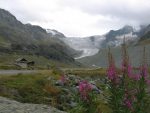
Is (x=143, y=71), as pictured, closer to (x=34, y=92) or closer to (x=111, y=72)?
(x=111, y=72)

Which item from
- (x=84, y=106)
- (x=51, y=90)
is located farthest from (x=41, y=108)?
(x=51, y=90)

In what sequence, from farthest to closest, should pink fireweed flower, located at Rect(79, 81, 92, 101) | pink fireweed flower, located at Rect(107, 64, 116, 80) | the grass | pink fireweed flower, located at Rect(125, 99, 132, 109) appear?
the grass, pink fireweed flower, located at Rect(79, 81, 92, 101), pink fireweed flower, located at Rect(125, 99, 132, 109), pink fireweed flower, located at Rect(107, 64, 116, 80)

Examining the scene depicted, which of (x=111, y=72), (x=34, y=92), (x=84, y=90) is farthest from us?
(x=34, y=92)

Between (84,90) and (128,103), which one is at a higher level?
(84,90)

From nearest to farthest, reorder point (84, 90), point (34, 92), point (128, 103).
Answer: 1. point (128, 103)
2. point (84, 90)
3. point (34, 92)

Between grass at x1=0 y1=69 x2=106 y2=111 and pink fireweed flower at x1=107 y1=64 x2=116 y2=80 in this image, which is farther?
grass at x1=0 y1=69 x2=106 y2=111

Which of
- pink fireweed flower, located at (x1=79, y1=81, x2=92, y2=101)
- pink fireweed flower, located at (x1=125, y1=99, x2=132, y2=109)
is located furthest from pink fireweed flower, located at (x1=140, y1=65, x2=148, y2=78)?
pink fireweed flower, located at (x1=79, y1=81, x2=92, y2=101)

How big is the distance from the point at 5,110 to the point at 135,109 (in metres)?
8.31

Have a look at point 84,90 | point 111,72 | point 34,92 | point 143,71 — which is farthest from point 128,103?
point 34,92

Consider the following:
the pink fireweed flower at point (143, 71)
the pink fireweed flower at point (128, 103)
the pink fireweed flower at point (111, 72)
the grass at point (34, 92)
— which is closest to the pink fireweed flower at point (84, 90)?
the pink fireweed flower at point (111, 72)

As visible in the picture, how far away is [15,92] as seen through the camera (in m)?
34.8

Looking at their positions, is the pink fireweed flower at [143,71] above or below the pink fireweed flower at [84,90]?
above

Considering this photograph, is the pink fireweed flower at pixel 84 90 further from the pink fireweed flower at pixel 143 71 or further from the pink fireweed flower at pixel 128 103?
the pink fireweed flower at pixel 143 71

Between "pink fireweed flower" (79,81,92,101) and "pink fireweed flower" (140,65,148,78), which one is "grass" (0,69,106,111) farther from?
"pink fireweed flower" (140,65,148,78)
